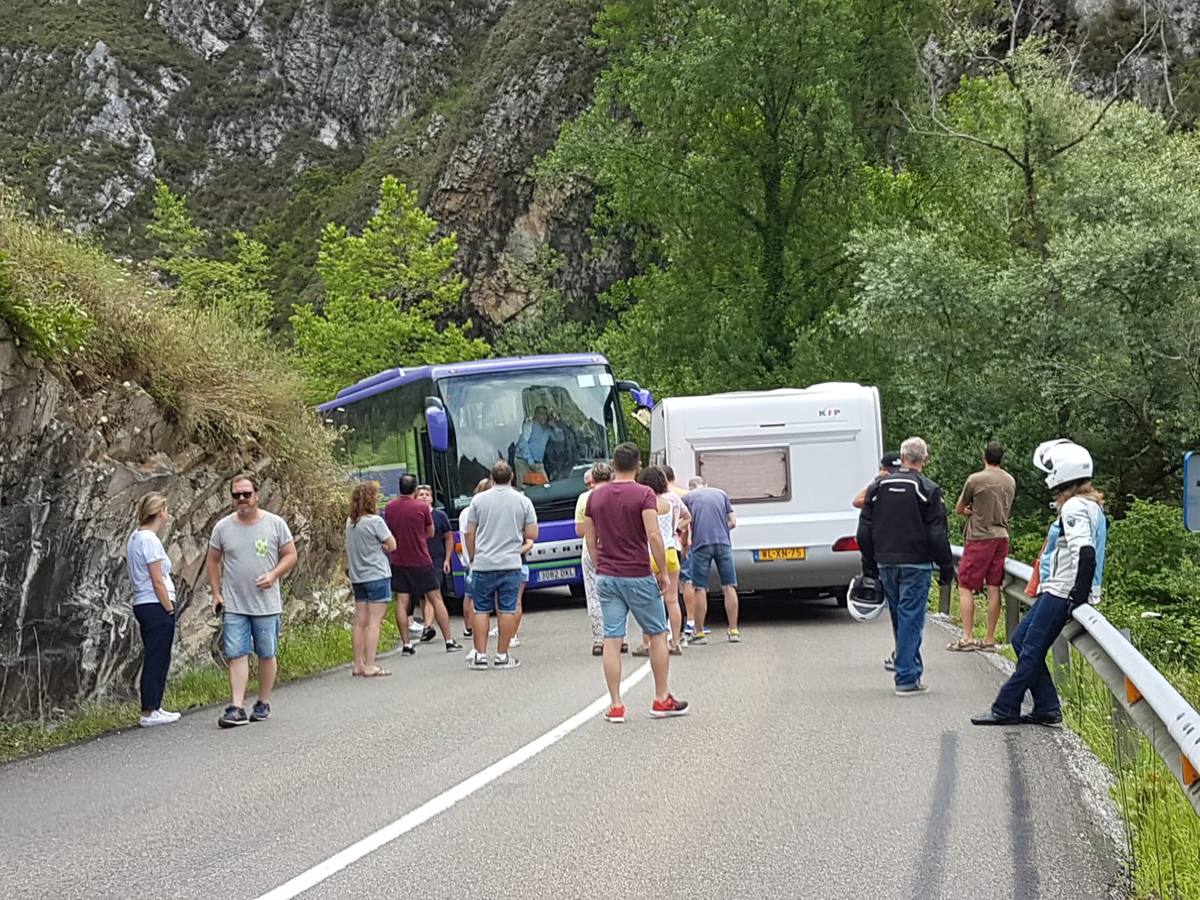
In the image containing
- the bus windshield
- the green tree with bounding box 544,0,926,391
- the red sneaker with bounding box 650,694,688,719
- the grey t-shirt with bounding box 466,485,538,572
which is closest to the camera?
the red sneaker with bounding box 650,694,688,719

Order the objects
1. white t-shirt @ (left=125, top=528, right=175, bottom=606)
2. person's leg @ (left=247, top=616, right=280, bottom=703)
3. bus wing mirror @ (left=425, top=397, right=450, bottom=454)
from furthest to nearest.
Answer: bus wing mirror @ (left=425, top=397, right=450, bottom=454) < person's leg @ (left=247, top=616, right=280, bottom=703) < white t-shirt @ (left=125, top=528, right=175, bottom=606)

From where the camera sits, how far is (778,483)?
1877cm

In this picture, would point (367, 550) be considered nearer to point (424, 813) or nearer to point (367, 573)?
point (367, 573)

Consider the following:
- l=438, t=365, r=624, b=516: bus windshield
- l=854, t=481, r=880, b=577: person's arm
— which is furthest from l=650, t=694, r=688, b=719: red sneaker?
l=438, t=365, r=624, b=516: bus windshield

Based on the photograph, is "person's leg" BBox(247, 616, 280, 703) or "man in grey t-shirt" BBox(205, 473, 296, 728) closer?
"man in grey t-shirt" BBox(205, 473, 296, 728)

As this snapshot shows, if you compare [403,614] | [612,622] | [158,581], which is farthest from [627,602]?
[403,614]

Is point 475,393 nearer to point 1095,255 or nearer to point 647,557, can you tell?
point 1095,255

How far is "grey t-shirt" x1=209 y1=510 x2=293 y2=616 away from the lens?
37.7 ft

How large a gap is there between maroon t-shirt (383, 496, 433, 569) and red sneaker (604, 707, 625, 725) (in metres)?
6.13

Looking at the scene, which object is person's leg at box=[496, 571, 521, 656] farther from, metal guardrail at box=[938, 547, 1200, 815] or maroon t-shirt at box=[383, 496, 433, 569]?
metal guardrail at box=[938, 547, 1200, 815]

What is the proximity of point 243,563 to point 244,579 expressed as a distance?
0.12 meters

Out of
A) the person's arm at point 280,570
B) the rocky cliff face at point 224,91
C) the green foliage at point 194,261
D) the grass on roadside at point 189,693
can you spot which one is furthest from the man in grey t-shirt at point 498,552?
the rocky cliff face at point 224,91

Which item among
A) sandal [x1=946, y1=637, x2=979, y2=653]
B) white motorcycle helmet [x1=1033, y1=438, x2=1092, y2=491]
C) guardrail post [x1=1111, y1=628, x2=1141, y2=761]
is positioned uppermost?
white motorcycle helmet [x1=1033, y1=438, x2=1092, y2=491]

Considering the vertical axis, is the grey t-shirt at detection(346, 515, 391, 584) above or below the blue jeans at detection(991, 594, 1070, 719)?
above
